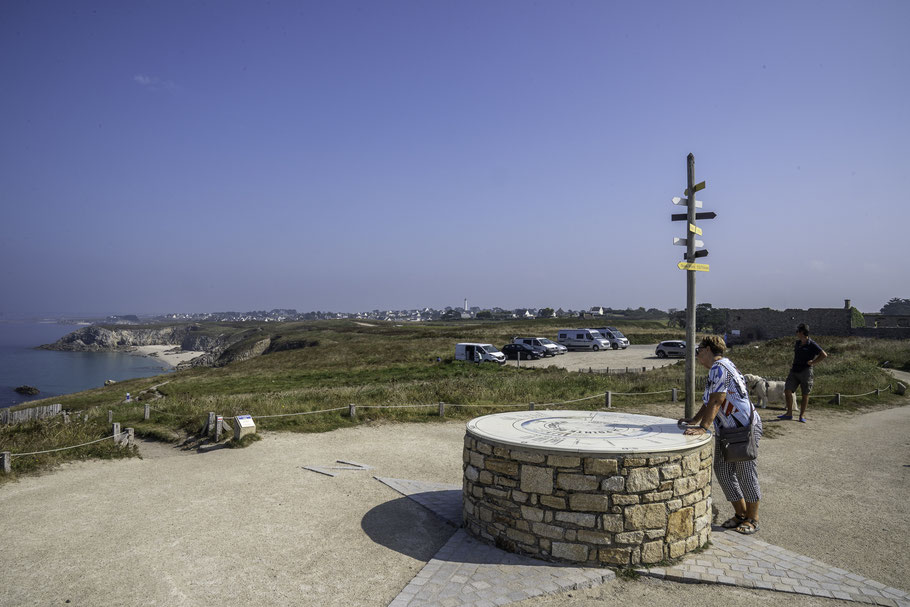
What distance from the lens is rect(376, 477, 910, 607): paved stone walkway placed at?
514 cm

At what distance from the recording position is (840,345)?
31953 mm

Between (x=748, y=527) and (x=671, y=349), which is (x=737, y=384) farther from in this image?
(x=671, y=349)

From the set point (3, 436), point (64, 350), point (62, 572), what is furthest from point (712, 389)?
point (64, 350)

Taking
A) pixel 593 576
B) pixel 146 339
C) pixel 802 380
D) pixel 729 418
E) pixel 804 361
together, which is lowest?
pixel 146 339

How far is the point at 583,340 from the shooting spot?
4197 centimetres

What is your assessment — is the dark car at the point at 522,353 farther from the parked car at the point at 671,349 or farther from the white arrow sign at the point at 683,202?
the white arrow sign at the point at 683,202

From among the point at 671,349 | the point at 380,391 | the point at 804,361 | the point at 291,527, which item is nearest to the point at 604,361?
the point at 671,349

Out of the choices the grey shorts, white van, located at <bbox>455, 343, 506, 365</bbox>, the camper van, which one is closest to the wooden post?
the grey shorts

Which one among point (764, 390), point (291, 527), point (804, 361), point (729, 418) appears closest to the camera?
point (729, 418)

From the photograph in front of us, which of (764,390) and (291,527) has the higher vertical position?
(764,390)

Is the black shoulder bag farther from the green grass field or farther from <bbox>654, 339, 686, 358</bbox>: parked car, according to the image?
<bbox>654, 339, 686, 358</bbox>: parked car

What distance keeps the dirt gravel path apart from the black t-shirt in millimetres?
2179

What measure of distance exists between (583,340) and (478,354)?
1352 centimetres

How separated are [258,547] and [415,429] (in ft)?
24.0
